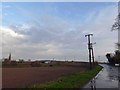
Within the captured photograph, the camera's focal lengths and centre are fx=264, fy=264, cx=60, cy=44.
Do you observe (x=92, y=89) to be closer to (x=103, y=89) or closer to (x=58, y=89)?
(x=103, y=89)

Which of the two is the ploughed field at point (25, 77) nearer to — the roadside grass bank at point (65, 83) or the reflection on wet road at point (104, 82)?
the roadside grass bank at point (65, 83)

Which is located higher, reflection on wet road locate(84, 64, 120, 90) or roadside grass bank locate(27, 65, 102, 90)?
roadside grass bank locate(27, 65, 102, 90)

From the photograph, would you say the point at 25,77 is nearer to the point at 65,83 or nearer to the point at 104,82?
the point at 104,82

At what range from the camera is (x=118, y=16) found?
34.1 meters

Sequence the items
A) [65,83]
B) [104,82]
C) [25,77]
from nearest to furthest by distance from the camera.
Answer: [65,83], [104,82], [25,77]

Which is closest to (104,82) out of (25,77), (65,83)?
(65,83)

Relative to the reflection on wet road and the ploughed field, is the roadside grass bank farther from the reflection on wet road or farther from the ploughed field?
the ploughed field

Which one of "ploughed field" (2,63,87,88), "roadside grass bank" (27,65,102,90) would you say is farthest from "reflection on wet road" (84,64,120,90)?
"ploughed field" (2,63,87,88)

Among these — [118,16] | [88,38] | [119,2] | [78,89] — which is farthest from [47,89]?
[88,38]

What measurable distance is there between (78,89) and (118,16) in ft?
58.2

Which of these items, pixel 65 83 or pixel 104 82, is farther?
pixel 104 82

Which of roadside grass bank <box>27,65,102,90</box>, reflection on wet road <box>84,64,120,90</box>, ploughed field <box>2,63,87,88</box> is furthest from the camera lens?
ploughed field <box>2,63,87,88</box>

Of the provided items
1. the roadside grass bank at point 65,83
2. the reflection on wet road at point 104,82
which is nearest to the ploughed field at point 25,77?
the roadside grass bank at point 65,83

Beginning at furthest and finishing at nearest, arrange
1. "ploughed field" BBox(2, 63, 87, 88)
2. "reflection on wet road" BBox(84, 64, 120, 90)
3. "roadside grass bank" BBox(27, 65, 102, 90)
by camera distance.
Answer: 1. "ploughed field" BBox(2, 63, 87, 88)
2. "reflection on wet road" BBox(84, 64, 120, 90)
3. "roadside grass bank" BBox(27, 65, 102, 90)
